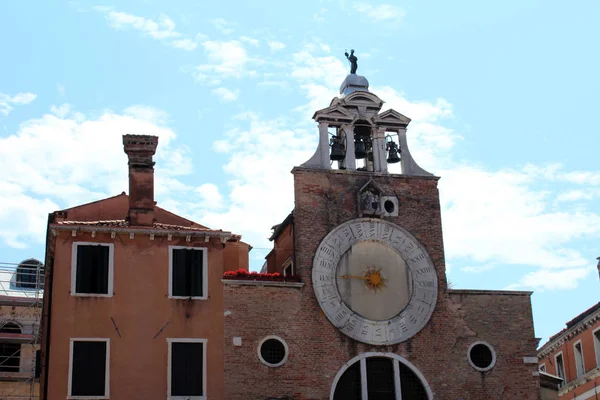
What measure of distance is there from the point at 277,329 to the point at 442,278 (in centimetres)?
567

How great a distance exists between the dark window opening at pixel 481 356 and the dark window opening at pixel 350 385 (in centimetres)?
366

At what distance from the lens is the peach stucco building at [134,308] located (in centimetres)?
2830

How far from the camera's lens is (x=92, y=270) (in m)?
29.3

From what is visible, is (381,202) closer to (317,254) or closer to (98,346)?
(317,254)

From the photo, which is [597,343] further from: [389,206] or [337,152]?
[337,152]

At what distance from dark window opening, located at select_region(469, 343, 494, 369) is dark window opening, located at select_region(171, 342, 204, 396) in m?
8.35

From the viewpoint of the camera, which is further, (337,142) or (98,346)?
(337,142)

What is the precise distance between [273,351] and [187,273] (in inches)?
133

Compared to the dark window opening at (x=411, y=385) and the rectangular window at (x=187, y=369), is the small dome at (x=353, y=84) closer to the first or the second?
the dark window opening at (x=411, y=385)

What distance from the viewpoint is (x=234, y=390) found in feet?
95.2

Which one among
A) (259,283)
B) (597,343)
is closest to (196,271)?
(259,283)

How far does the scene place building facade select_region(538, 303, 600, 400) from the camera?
128ft

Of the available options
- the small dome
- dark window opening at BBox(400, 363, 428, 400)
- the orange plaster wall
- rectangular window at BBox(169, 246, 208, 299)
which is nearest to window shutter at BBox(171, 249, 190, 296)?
rectangular window at BBox(169, 246, 208, 299)

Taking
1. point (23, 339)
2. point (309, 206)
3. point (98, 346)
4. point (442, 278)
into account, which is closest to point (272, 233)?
point (309, 206)
